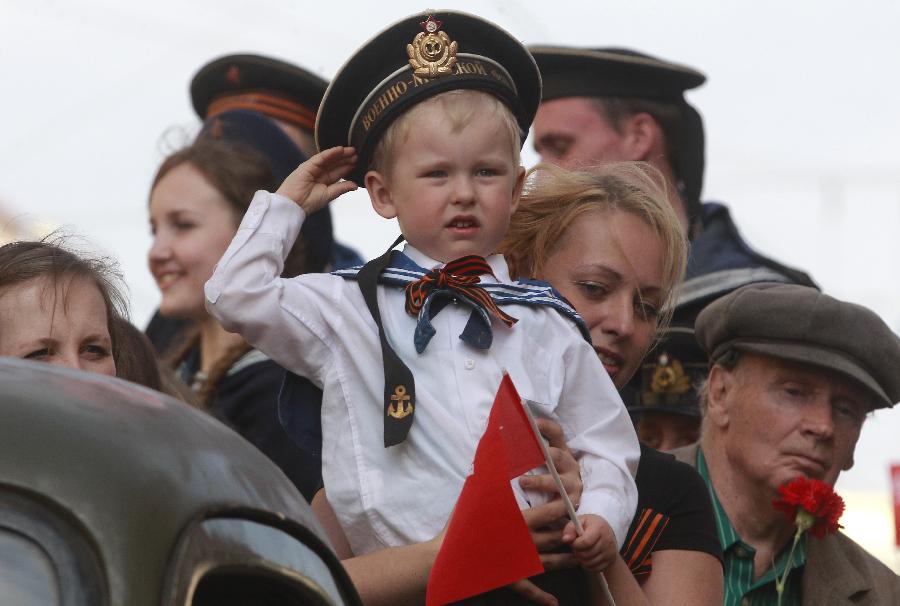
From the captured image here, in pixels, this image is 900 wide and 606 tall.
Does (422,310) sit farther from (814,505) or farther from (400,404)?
(814,505)

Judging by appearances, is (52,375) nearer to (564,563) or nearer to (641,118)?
(564,563)

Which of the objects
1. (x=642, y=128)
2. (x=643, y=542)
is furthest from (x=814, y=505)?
(x=642, y=128)

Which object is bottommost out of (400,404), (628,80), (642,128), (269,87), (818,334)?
(400,404)

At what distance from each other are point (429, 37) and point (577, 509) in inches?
37.7

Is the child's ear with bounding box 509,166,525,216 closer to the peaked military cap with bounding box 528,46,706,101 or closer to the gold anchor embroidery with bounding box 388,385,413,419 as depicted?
the gold anchor embroidery with bounding box 388,385,413,419

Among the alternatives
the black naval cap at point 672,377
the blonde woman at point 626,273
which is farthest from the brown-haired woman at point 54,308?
the black naval cap at point 672,377

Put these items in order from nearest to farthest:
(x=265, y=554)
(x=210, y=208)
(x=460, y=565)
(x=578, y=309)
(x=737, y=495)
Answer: (x=265, y=554), (x=460, y=565), (x=578, y=309), (x=737, y=495), (x=210, y=208)

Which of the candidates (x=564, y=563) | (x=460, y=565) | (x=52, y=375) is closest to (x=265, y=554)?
(x=52, y=375)

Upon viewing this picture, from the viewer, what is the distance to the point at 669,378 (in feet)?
16.7

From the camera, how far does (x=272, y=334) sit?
289 centimetres

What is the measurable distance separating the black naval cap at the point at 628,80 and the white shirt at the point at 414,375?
8.59ft

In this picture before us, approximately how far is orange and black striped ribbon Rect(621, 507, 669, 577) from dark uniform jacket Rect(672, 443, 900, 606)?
1.13 meters

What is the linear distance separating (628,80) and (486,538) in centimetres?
336

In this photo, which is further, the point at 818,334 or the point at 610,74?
the point at 610,74
